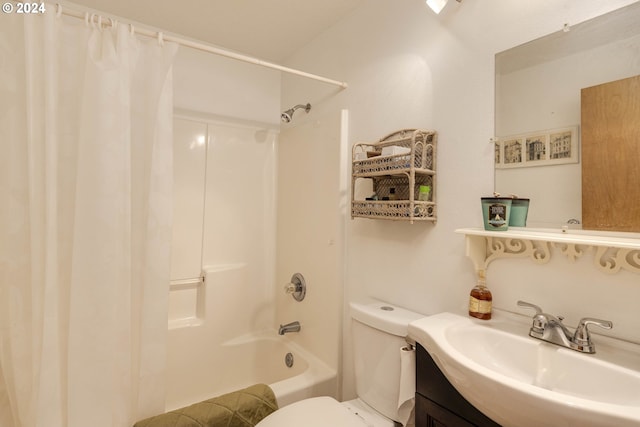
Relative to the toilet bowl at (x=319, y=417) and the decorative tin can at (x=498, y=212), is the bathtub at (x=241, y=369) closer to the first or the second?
the toilet bowl at (x=319, y=417)

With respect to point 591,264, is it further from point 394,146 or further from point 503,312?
point 394,146

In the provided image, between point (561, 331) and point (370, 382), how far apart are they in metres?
0.72

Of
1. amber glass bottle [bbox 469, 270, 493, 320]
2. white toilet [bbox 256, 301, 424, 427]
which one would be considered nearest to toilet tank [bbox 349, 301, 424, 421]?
white toilet [bbox 256, 301, 424, 427]

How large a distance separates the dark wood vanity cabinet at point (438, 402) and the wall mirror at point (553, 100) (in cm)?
57

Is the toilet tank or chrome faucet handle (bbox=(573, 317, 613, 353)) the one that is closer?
chrome faucet handle (bbox=(573, 317, 613, 353))

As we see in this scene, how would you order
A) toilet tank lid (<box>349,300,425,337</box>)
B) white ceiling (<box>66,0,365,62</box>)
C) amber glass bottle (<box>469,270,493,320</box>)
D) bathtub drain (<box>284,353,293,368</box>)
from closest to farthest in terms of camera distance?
amber glass bottle (<box>469,270,493,320</box>) → toilet tank lid (<box>349,300,425,337</box>) → white ceiling (<box>66,0,365,62</box>) → bathtub drain (<box>284,353,293,368</box>)

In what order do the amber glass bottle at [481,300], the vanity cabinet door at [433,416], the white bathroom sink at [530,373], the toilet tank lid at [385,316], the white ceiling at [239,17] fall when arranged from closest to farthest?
the white bathroom sink at [530,373] < the vanity cabinet door at [433,416] < the amber glass bottle at [481,300] < the toilet tank lid at [385,316] < the white ceiling at [239,17]

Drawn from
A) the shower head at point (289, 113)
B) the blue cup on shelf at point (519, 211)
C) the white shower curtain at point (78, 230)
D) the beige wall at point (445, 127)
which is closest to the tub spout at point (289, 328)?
the beige wall at point (445, 127)

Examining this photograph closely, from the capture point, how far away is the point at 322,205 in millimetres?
1827

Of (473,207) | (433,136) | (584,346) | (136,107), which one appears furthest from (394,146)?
(136,107)

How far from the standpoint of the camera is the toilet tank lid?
3.84 ft

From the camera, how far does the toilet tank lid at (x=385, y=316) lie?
46.1 inches

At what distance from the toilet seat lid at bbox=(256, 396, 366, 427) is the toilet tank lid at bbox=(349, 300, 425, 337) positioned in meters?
0.33

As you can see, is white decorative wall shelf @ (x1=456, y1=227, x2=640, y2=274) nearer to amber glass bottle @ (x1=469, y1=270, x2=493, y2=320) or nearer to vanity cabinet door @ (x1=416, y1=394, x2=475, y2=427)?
amber glass bottle @ (x1=469, y1=270, x2=493, y2=320)
